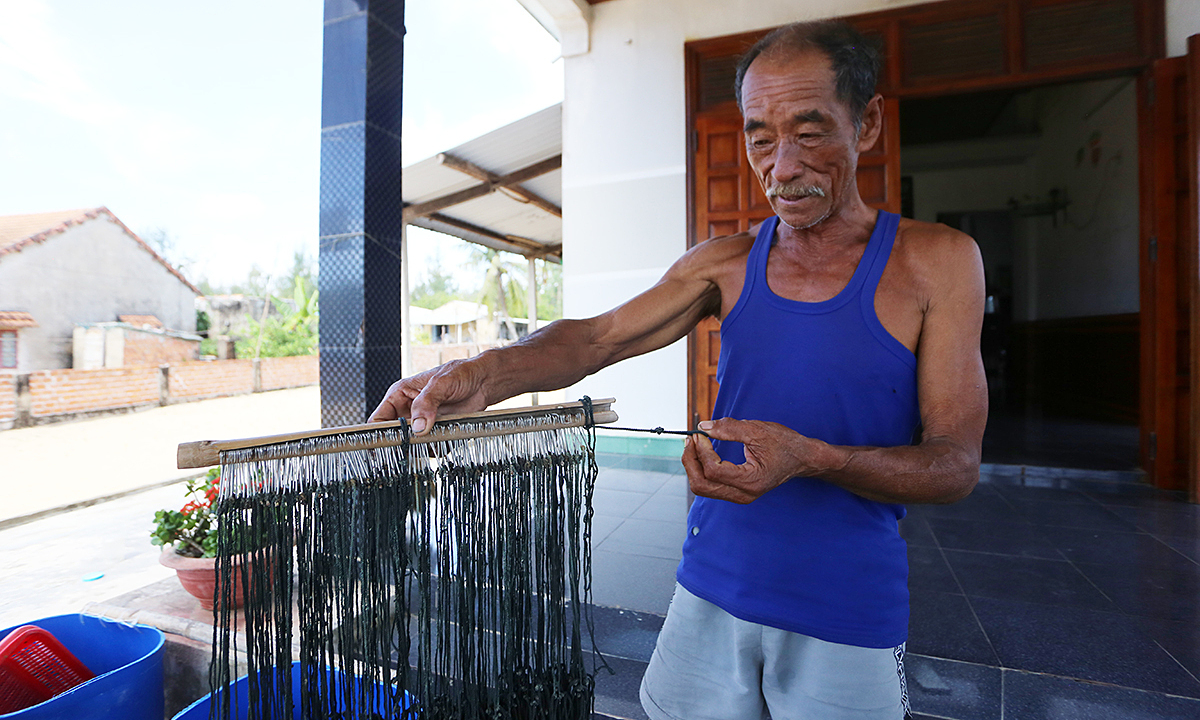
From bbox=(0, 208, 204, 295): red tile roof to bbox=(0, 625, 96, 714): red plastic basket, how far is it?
18.6m

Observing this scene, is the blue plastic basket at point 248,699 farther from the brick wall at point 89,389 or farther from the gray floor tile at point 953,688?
the brick wall at point 89,389

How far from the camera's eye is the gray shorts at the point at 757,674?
992mm

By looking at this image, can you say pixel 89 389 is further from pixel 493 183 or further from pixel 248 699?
pixel 248 699

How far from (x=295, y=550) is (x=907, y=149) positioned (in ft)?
38.7

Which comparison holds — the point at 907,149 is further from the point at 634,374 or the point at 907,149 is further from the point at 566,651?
the point at 566,651

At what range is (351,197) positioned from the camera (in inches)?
102

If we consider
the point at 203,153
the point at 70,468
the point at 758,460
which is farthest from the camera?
the point at 203,153

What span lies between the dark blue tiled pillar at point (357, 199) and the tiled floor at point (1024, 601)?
1.50m

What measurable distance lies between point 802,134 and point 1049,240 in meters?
11.1

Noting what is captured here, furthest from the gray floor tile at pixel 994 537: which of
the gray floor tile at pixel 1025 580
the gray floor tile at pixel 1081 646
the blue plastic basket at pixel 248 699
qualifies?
the blue plastic basket at pixel 248 699

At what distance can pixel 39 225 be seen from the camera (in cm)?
1658

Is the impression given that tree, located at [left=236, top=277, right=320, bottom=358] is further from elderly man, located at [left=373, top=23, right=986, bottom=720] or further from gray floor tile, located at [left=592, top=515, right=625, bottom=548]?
elderly man, located at [left=373, top=23, right=986, bottom=720]

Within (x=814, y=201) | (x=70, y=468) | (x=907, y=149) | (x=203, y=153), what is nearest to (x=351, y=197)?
(x=814, y=201)

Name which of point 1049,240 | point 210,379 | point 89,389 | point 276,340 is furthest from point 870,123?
point 276,340
